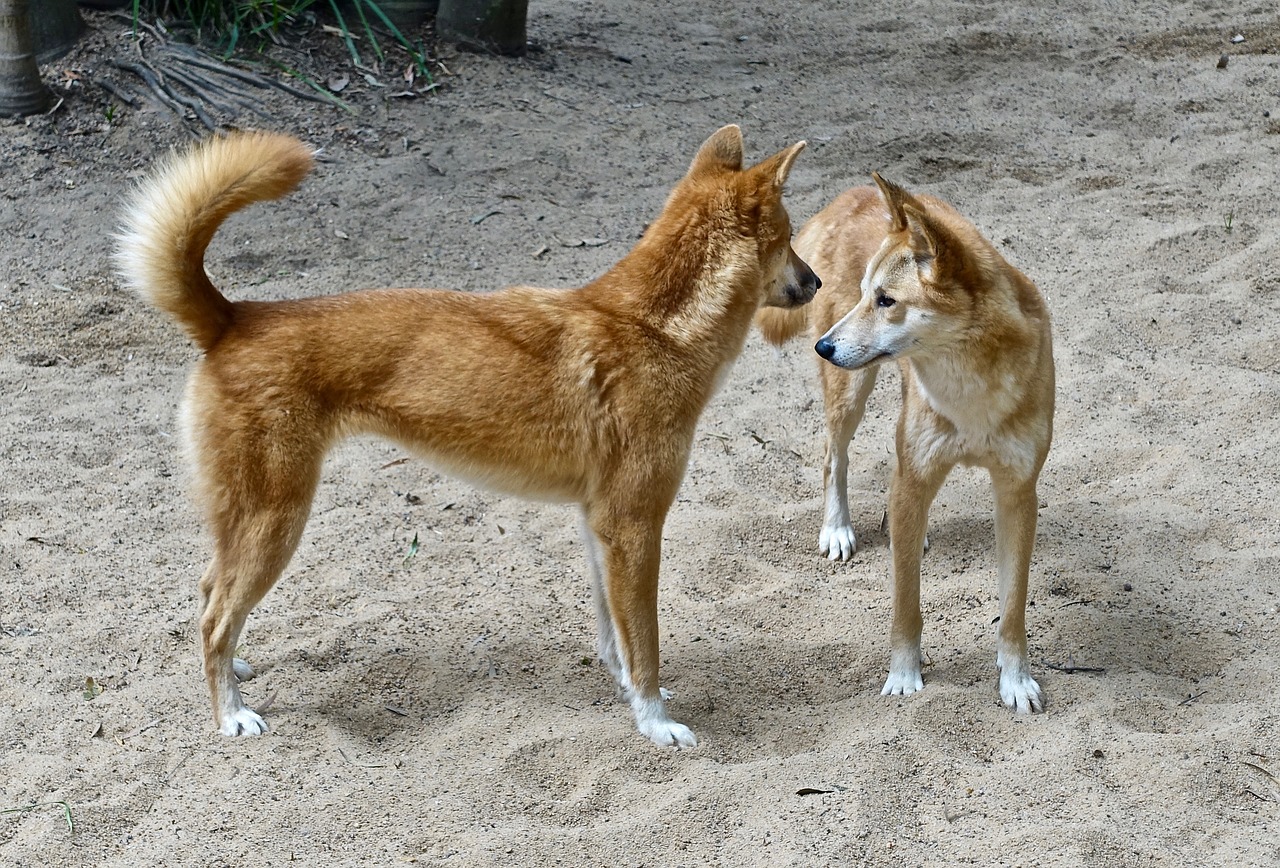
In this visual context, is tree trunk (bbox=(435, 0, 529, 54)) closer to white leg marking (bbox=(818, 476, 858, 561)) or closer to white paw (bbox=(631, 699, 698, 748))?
white leg marking (bbox=(818, 476, 858, 561))

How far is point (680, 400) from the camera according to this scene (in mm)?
3580

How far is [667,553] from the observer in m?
4.51

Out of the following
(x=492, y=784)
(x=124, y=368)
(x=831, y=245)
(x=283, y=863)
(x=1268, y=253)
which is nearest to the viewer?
(x=283, y=863)

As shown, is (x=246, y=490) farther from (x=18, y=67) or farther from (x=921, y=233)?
(x=18, y=67)

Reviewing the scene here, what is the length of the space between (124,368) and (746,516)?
2.80 metres

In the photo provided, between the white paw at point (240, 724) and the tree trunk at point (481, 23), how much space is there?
18.0 ft

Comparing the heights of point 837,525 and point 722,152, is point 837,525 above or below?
below

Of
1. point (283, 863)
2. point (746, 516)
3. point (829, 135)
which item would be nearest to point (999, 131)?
point (829, 135)

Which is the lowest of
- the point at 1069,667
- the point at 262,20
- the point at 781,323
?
the point at 1069,667

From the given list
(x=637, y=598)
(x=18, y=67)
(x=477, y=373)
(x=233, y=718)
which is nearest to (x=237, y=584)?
(x=233, y=718)

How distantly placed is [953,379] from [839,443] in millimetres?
1074

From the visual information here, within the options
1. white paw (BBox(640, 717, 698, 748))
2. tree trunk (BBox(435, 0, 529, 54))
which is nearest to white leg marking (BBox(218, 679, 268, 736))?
white paw (BBox(640, 717, 698, 748))

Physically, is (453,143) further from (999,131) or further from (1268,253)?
(1268,253)

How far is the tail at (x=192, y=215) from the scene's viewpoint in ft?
10.7
